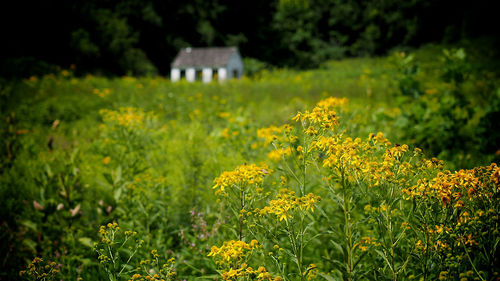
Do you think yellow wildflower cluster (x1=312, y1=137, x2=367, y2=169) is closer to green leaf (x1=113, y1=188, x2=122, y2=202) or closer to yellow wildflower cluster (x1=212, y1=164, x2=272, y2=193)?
yellow wildflower cluster (x1=212, y1=164, x2=272, y2=193)

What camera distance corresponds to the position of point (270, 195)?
1876mm

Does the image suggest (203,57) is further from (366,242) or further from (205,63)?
(366,242)

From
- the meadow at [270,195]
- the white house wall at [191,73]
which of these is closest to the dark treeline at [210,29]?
the white house wall at [191,73]

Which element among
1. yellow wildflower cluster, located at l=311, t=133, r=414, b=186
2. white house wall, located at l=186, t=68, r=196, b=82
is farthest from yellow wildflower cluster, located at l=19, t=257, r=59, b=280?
white house wall, located at l=186, t=68, r=196, b=82

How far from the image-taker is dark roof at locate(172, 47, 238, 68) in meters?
29.6

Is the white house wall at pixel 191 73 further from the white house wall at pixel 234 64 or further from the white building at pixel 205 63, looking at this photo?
the white house wall at pixel 234 64

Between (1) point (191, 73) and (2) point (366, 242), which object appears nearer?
(2) point (366, 242)

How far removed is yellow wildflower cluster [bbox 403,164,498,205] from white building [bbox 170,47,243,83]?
28.9 meters

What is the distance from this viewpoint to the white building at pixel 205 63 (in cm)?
2948

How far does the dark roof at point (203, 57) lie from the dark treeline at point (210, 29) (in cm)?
92

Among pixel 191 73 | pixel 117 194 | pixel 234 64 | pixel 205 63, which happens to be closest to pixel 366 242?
pixel 117 194

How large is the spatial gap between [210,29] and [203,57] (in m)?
2.89

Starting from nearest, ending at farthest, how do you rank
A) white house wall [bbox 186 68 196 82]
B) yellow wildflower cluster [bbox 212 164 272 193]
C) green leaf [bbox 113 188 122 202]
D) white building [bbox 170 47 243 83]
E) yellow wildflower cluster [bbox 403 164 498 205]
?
1. yellow wildflower cluster [bbox 403 164 498 205]
2. yellow wildflower cluster [bbox 212 164 272 193]
3. green leaf [bbox 113 188 122 202]
4. white building [bbox 170 47 243 83]
5. white house wall [bbox 186 68 196 82]

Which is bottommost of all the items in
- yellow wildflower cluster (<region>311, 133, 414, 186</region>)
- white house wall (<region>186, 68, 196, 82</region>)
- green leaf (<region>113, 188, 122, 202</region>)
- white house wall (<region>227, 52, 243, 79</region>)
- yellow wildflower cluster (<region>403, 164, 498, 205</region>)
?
green leaf (<region>113, 188, 122, 202</region>)
